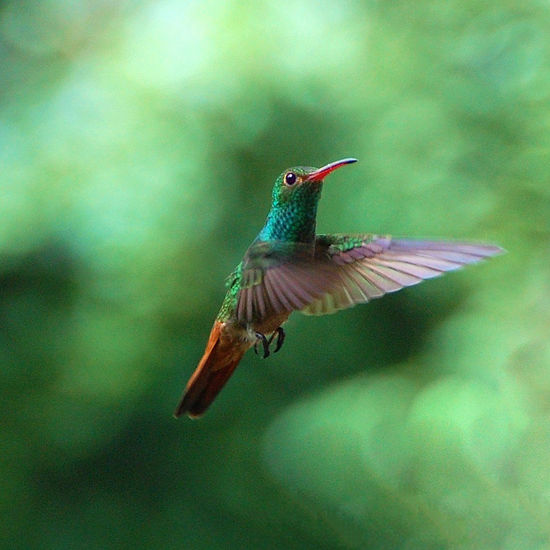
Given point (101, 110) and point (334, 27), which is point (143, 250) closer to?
point (101, 110)

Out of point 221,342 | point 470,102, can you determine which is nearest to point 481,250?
point 221,342

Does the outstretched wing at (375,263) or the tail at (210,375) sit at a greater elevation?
the outstretched wing at (375,263)

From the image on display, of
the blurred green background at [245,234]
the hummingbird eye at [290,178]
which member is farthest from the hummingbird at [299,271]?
the blurred green background at [245,234]

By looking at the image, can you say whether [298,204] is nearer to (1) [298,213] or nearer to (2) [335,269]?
(1) [298,213]

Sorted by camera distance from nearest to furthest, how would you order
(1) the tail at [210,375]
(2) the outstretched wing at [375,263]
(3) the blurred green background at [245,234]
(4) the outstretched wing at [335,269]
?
(4) the outstretched wing at [335,269]
(2) the outstretched wing at [375,263]
(1) the tail at [210,375]
(3) the blurred green background at [245,234]

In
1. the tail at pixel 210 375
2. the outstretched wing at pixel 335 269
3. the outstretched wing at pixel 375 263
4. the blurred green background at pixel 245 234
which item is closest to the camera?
the outstretched wing at pixel 335 269

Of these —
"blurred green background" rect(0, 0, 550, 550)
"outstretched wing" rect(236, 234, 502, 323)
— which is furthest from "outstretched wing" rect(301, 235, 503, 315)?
"blurred green background" rect(0, 0, 550, 550)

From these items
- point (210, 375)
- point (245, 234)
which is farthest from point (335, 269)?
point (245, 234)

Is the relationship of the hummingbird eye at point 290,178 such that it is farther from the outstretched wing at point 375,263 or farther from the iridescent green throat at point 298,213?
the outstretched wing at point 375,263
